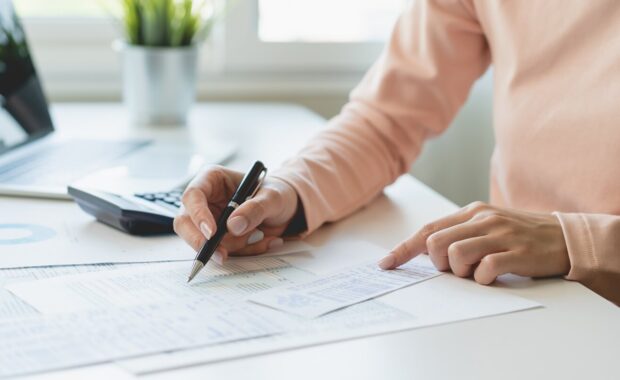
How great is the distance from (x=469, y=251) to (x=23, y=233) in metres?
0.42

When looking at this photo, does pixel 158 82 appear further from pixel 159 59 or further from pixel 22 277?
pixel 22 277

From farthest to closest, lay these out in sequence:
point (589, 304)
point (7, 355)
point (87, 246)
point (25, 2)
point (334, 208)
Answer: point (25, 2) → point (334, 208) → point (87, 246) → point (589, 304) → point (7, 355)

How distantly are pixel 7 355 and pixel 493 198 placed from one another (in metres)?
0.71

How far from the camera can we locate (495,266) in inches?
28.7

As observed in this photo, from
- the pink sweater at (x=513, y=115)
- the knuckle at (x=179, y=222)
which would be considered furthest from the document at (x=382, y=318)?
the knuckle at (x=179, y=222)

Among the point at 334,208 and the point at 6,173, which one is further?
the point at 6,173

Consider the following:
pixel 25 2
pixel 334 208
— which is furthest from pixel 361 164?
pixel 25 2

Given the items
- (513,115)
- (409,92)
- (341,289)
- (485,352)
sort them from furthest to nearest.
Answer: (409,92) → (513,115) → (341,289) → (485,352)

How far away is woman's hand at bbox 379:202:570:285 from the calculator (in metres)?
0.23

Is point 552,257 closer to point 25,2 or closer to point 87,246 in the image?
point 87,246

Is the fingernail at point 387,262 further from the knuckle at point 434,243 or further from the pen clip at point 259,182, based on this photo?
the pen clip at point 259,182

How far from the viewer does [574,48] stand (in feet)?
3.11

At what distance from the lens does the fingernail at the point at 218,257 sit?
782 mm

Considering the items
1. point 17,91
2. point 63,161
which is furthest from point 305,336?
point 17,91
